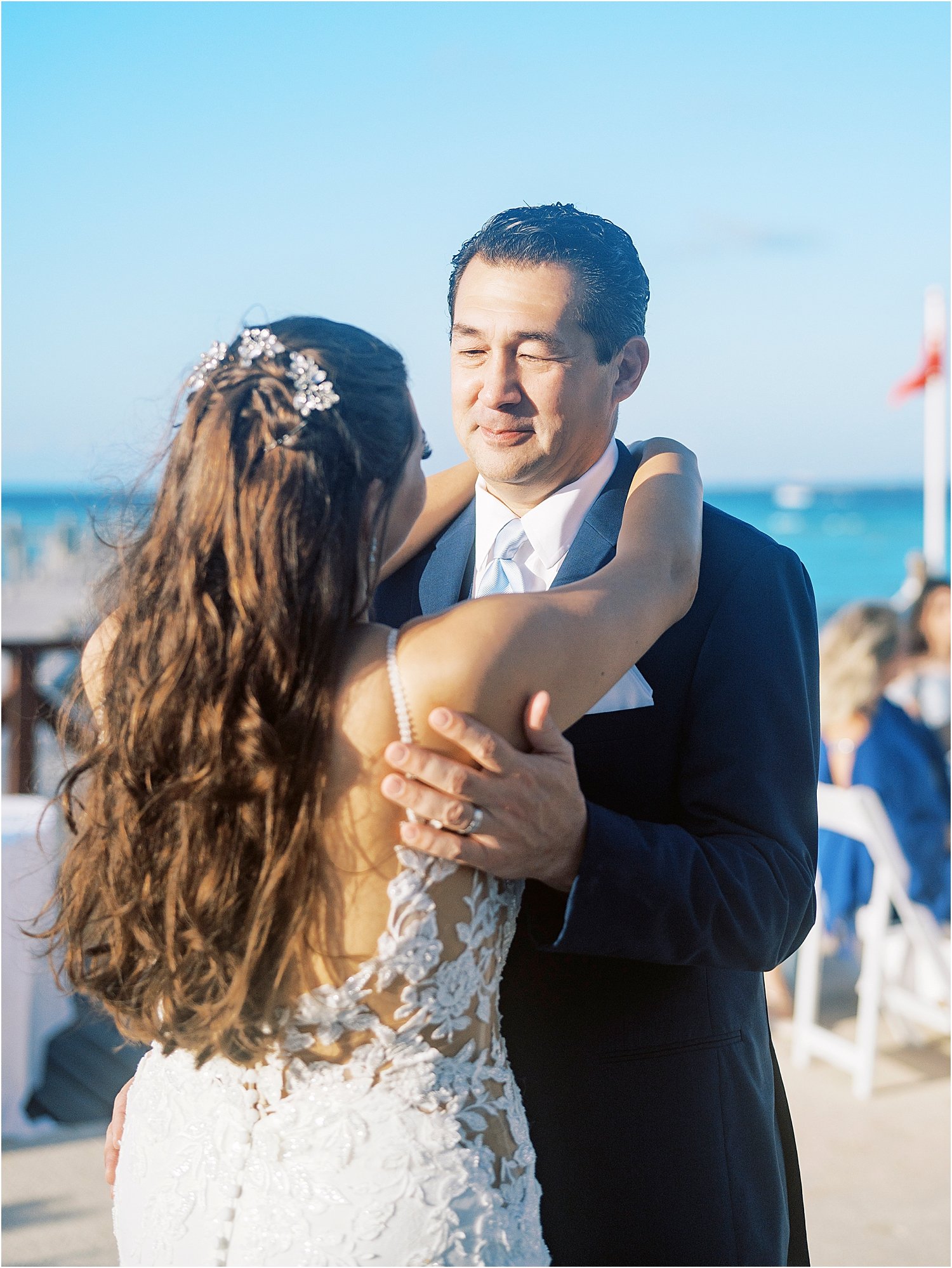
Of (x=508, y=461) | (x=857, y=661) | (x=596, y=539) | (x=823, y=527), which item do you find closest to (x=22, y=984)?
(x=508, y=461)

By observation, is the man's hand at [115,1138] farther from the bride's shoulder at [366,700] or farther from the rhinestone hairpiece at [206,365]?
the rhinestone hairpiece at [206,365]

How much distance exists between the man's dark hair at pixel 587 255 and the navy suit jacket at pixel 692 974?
0.51 metres

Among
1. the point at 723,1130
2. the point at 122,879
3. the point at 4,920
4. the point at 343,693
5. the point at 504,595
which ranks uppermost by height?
the point at 504,595

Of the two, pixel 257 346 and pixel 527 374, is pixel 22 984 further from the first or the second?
pixel 257 346

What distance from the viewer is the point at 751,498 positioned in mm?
67250

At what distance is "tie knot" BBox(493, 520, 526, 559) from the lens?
219 cm

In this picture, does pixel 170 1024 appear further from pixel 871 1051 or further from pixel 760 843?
pixel 871 1051

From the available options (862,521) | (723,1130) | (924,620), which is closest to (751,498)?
(862,521)

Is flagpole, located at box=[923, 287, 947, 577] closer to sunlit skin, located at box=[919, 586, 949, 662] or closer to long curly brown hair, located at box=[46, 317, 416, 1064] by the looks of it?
sunlit skin, located at box=[919, 586, 949, 662]

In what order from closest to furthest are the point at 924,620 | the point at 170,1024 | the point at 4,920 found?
the point at 170,1024
the point at 4,920
the point at 924,620

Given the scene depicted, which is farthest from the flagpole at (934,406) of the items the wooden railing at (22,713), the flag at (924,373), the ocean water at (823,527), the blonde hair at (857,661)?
the ocean water at (823,527)

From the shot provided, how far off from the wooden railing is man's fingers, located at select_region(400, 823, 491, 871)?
17.1ft

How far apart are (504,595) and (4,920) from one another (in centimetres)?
354

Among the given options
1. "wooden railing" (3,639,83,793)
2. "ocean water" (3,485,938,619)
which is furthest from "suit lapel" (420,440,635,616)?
"ocean water" (3,485,938,619)
